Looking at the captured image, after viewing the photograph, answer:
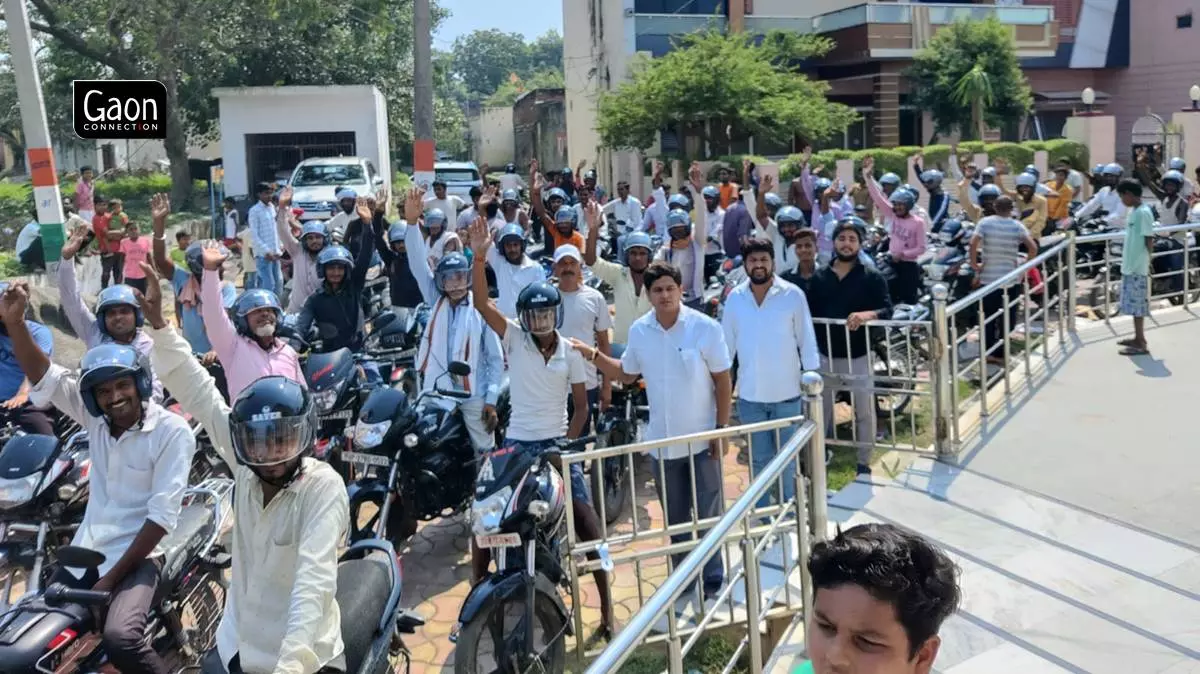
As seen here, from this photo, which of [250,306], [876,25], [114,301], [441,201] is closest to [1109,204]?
[441,201]

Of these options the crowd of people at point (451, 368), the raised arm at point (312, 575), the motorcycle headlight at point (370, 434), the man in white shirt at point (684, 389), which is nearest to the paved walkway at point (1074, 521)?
the crowd of people at point (451, 368)

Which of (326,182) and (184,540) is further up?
(326,182)

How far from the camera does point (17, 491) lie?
14.6 feet

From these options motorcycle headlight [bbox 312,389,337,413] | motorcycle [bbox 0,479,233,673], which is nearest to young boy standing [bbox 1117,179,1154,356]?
motorcycle headlight [bbox 312,389,337,413]

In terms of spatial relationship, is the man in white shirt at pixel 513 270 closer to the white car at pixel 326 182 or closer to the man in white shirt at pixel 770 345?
the man in white shirt at pixel 770 345

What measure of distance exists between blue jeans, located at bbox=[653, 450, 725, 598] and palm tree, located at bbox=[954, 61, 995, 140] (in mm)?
24545

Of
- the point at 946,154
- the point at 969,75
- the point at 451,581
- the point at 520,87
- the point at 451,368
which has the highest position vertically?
the point at 520,87

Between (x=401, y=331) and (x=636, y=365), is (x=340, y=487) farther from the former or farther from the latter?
(x=401, y=331)

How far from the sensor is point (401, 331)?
24.6ft

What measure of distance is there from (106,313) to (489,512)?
8.75ft

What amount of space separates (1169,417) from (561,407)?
163 inches

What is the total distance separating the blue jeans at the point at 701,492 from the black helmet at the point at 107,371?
2265mm

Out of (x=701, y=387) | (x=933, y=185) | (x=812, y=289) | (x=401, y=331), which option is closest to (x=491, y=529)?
(x=701, y=387)

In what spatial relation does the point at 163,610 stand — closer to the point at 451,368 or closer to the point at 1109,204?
the point at 451,368
